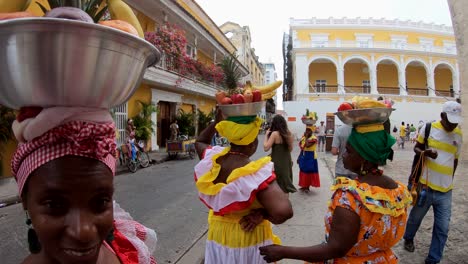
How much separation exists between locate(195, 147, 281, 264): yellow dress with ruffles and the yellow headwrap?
15cm

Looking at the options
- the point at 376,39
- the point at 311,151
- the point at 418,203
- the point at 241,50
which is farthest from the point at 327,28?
the point at 418,203

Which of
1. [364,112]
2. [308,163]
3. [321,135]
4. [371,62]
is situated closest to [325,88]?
[371,62]

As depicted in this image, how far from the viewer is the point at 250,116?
206 cm

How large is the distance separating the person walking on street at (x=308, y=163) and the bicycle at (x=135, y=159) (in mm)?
5483

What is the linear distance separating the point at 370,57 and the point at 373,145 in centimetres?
3250

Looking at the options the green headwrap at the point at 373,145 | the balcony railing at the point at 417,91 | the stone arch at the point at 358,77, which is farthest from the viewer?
the balcony railing at the point at 417,91

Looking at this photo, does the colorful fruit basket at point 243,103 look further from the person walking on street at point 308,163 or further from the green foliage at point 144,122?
the green foliage at point 144,122

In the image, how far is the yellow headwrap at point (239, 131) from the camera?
2.04m

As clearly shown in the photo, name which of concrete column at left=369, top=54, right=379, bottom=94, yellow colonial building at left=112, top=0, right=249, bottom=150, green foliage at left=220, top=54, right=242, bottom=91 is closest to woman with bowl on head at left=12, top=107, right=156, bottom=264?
green foliage at left=220, top=54, right=242, bottom=91

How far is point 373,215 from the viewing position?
158cm

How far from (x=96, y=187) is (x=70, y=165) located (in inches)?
3.9

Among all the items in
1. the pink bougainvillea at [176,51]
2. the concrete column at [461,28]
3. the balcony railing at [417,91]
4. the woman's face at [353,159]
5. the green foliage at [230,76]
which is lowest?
the woman's face at [353,159]

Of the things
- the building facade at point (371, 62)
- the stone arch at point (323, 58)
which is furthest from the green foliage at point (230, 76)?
the stone arch at point (323, 58)

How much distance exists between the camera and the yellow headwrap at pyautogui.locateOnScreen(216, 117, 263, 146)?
6.70ft
